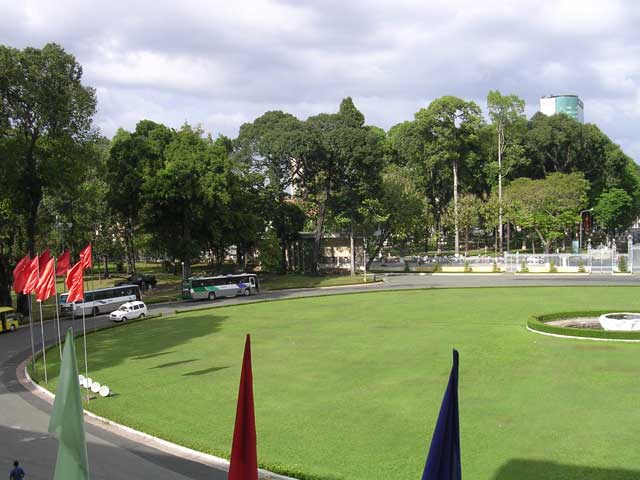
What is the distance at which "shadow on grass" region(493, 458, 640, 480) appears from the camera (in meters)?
11.5

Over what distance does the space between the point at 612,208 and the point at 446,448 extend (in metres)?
88.2

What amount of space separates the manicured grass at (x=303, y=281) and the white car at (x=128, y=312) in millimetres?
19108

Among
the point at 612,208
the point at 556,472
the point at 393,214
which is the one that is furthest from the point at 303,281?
the point at 556,472

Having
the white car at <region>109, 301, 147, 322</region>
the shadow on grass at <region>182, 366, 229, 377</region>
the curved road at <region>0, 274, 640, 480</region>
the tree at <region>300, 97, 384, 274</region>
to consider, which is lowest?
the curved road at <region>0, 274, 640, 480</region>

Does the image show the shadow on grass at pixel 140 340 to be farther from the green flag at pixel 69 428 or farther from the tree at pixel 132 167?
the green flag at pixel 69 428

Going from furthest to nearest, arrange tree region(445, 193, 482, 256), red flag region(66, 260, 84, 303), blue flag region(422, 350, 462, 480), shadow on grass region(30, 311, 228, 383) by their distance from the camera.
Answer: tree region(445, 193, 482, 256) → shadow on grass region(30, 311, 228, 383) → red flag region(66, 260, 84, 303) → blue flag region(422, 350, 462, 480)

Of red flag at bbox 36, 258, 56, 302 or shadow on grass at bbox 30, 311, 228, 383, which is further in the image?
shadow on grass at bbox 30, 311, 228, 383

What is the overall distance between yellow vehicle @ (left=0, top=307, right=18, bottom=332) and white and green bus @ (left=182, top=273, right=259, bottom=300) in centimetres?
1478

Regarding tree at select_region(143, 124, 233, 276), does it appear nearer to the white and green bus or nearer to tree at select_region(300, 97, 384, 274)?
the white and green bus

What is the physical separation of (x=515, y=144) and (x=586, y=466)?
75.2 metres

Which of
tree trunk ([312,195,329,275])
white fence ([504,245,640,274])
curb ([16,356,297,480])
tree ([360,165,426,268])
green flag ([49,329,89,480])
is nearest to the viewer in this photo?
green flag ([49,329,89,480])

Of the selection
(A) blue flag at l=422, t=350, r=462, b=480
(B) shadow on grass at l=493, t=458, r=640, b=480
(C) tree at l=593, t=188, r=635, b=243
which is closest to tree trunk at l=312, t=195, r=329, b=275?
(C) tree at l=593, t=188, r=635, b=243

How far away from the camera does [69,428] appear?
18.1ft

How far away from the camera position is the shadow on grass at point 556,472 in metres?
11.5
